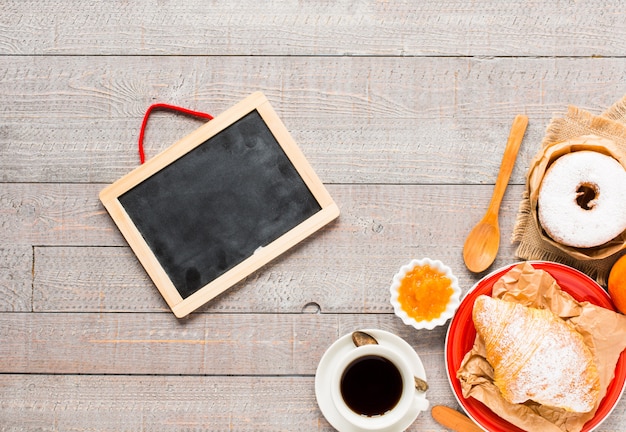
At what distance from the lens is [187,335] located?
1071mm

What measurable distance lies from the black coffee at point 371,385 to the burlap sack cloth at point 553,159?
306 millimetres

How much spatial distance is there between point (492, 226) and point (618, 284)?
21 cm

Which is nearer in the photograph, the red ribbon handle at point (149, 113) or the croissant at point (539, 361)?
the croissant at point (539, 361)

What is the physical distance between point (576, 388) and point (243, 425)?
0.55m

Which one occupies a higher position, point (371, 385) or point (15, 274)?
point (15, 274)

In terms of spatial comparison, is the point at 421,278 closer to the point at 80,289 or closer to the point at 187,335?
the point at 187,335

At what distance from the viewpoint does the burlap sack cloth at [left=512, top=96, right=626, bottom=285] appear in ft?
3.31

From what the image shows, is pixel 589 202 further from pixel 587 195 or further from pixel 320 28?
pixel 320 28

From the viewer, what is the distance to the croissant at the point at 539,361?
3.13 ft

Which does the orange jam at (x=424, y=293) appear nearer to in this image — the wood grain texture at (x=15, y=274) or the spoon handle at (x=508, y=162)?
the spoon handle at (x=508, y=162)

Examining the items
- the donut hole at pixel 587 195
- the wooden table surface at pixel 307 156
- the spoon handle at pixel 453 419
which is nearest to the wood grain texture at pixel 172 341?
the wooden table surface at pixel 307 156

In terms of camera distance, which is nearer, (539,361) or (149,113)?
(539,361)

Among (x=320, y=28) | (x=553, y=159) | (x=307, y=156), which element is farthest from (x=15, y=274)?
(x=553, y=159)

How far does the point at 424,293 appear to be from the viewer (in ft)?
3.32
